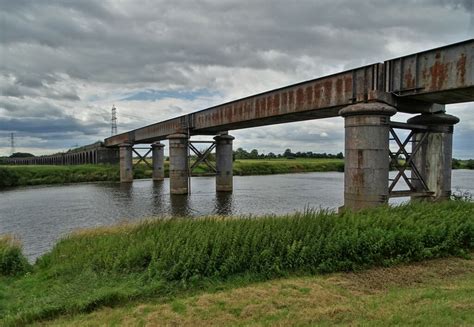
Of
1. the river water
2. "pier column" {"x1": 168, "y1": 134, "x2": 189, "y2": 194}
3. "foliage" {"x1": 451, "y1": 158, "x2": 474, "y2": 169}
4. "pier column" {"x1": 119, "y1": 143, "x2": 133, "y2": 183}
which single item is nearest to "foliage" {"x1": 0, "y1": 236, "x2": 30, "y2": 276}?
the river water

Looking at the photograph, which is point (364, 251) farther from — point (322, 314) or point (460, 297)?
point (322, 314)

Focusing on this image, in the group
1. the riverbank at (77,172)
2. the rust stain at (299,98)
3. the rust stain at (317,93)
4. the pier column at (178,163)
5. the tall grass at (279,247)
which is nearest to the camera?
the tall grass at (279,247)

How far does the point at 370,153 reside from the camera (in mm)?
15531

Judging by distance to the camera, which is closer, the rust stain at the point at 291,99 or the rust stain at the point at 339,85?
the rust stain at the point at 339,85

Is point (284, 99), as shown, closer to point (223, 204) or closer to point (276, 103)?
point (276, 103)

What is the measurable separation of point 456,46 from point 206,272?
12294mm

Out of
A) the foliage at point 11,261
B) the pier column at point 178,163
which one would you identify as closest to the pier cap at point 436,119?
the foliage at point 11,261

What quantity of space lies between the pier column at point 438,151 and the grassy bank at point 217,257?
8.11 m

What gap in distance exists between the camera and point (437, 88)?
556 inches

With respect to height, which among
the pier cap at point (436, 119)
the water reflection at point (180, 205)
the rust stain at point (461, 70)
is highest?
the rust stain at point (461, 70)

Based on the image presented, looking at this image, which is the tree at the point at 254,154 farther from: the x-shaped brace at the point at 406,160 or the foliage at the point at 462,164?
the x-shaped brace at the point at 406,160

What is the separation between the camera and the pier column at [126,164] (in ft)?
194

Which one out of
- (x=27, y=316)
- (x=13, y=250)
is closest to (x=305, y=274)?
(x=27, y=316)

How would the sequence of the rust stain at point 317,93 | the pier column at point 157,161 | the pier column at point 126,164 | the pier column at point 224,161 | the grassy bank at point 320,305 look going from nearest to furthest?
1. the grassy bank at point 320,305
2. the rust stain at point 317,93
3. the pier column at point 224,161
4. the pier column at point 126,164
5. the pier column at point 157,161
